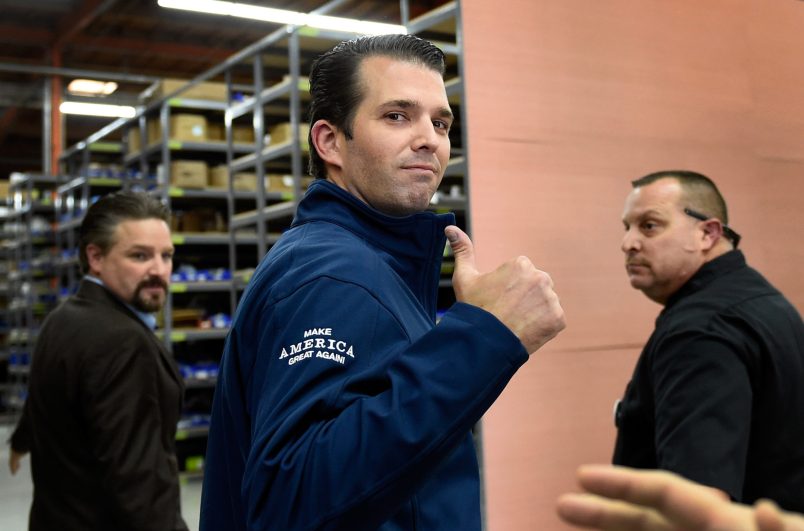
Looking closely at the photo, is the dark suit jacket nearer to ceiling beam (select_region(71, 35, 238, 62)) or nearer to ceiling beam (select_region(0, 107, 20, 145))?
ceiling beam (select_region(71, 35, 238, 62))

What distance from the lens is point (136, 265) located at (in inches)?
110

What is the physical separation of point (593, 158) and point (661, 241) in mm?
754

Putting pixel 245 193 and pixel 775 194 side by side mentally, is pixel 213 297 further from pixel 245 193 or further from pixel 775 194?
pixel 775 194

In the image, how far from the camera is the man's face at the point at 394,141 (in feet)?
4.61

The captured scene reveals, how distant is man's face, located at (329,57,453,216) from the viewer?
1404 millimetres

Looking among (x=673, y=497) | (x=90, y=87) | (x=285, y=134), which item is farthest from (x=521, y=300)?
(x=90, y=87)

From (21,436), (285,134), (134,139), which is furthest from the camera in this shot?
(134,139)

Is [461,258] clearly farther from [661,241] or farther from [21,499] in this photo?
[21,499]

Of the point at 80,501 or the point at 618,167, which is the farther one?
the point at 618,167

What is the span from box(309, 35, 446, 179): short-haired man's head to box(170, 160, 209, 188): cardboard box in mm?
5971

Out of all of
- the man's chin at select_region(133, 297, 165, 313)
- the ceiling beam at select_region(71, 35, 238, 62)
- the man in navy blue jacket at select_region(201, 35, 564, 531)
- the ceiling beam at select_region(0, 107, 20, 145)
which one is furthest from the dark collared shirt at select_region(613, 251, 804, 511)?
the ceiling beam at select_region(0, 107, 20, 145)

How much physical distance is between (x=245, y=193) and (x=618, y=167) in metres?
4.05

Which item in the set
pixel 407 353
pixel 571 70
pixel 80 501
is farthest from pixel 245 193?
pixel 407 353

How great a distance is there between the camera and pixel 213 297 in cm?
744
